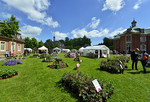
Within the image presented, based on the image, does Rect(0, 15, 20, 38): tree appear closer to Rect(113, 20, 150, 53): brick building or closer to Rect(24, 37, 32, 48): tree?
Rect(24, 37, 32, 48): tree

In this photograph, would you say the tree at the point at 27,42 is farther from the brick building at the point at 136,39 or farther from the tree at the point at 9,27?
the brick building at the point at 136,39

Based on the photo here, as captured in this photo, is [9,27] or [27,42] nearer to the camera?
[9,27]

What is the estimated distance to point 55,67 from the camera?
7094 millimetres

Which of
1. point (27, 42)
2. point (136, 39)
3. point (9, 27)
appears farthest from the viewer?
point (27, 42)

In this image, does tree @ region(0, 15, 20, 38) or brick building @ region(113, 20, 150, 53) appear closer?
tree @ region(0, 15, 20, 38)

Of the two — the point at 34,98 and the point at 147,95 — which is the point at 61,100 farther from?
the point at 147,95

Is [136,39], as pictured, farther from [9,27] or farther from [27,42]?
[27,42]

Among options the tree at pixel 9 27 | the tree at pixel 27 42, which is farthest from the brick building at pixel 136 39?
the tree at pixel 27 42

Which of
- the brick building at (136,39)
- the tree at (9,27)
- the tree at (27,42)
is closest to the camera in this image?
the tree at (9,27)

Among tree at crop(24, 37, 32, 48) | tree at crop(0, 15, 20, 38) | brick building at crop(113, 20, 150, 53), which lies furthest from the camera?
tree at crop(24, 37, 32, 48)

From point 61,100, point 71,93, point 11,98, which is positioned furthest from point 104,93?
point 11,98

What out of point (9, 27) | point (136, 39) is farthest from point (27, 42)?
point (136, 39)

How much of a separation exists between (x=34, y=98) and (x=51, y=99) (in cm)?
69

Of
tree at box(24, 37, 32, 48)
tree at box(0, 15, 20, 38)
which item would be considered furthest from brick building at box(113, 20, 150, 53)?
tree at box(24, 37, 32, 48)
